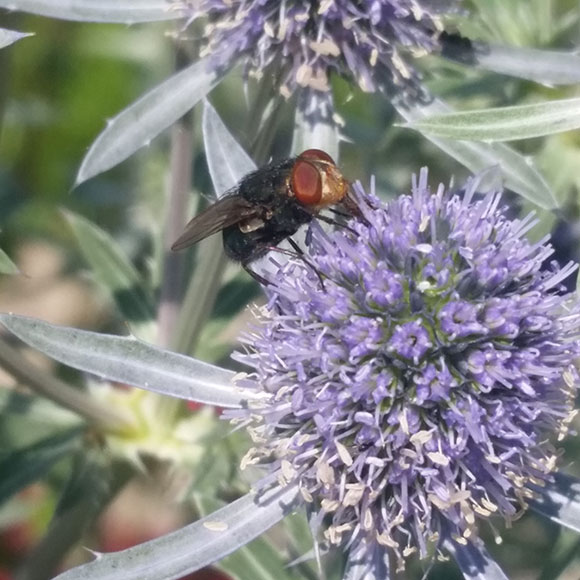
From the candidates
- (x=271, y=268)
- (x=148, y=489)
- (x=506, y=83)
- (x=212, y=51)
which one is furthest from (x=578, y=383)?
(x=148, y=489)

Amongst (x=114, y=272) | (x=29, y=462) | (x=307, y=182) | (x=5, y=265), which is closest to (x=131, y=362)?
(x=5, y=265)

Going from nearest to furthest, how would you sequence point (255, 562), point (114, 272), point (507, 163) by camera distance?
1. point (507, 163)
2. point (255, 562)
3. point (114, 272)

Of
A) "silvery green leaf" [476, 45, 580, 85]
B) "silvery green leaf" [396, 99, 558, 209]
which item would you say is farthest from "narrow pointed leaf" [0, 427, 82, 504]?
"silvery green leaf" [476, 45, 580, 85]

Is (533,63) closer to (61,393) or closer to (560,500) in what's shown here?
(560,500)

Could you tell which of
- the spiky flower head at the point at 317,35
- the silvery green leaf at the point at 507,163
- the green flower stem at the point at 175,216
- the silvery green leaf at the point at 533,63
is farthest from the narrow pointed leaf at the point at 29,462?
the silvery green leaf at the point at 533,63

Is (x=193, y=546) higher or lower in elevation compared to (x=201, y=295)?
lower
